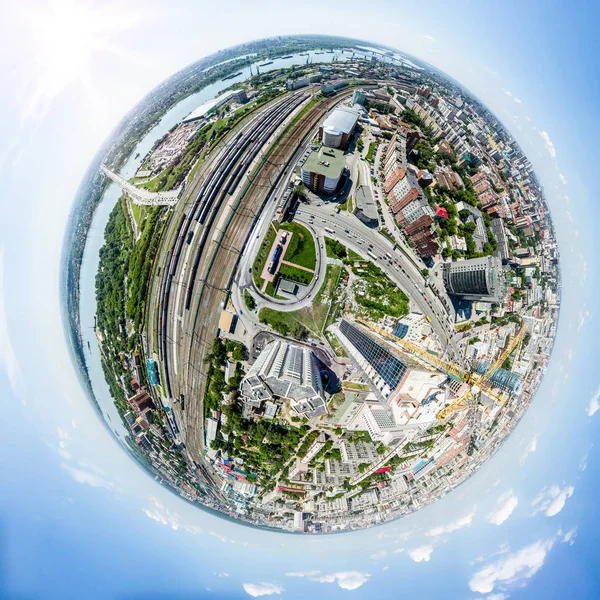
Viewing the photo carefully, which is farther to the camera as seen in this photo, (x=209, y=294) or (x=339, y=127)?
(x=339, y=127)

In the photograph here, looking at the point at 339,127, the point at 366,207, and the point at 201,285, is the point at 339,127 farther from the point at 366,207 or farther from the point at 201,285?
the point at 201,285

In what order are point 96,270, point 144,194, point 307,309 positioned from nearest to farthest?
point 307,309, point 144,194, point 96,270

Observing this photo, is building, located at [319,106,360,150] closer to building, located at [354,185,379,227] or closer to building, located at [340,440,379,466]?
building, located at [354,185,379,227]

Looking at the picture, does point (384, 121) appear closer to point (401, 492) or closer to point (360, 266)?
point (360, 266)

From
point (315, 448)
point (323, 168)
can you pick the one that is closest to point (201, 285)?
point (323, 168)

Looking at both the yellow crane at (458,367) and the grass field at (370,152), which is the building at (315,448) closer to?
the yellow crane at (458,367)

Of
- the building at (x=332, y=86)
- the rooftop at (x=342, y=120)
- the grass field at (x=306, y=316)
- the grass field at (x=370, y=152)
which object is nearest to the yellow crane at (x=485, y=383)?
the grass field at (x=306, y=316)

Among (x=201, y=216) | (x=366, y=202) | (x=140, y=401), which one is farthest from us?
(x=140, y=401)
